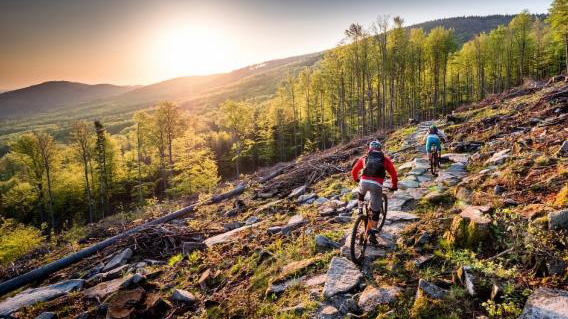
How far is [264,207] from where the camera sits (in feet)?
45.0

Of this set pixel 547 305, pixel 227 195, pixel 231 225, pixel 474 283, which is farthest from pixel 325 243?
pixel 227 195

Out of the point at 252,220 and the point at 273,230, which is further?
the point at 252,220

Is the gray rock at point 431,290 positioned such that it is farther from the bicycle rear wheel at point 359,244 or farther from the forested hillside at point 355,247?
the bicycle rear wheel at point 359,244

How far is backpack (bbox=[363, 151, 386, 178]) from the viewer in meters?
6.92

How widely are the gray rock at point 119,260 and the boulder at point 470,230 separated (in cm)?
1066

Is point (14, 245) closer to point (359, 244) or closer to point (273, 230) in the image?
point (273, 230)

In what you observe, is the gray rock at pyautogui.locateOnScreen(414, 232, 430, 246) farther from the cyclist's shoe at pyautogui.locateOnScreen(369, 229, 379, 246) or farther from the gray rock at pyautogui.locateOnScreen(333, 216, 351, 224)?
the gray rock at pyautogui.locateOnScreen(333, 216, 351, 224)

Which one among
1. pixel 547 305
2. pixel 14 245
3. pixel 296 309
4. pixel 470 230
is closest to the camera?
pixel 547 305

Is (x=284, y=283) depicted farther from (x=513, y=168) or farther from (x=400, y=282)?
(x=513, y=168)

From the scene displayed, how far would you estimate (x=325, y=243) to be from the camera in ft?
25.0

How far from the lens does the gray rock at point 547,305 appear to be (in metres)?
3.82

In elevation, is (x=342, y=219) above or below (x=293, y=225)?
above

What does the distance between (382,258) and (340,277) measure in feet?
4.08

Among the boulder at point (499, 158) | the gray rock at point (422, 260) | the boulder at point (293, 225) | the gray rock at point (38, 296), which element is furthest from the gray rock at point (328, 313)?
the boulder at point (499, 158)
